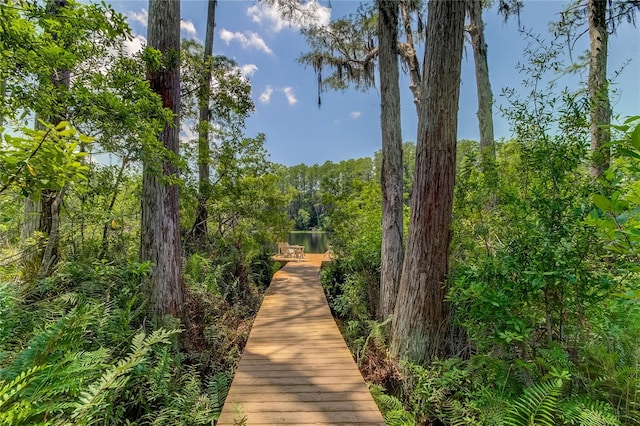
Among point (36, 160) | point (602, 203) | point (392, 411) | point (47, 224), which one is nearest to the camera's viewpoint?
point (602, 203)

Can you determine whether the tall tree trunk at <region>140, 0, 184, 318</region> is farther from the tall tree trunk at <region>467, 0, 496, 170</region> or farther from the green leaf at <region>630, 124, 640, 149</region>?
the tall tree trunk at <region>467, 0, 496, 170</region>

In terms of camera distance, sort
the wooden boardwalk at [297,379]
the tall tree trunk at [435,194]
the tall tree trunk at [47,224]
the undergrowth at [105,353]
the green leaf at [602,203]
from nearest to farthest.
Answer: the green leaf at [602,203] < the undergrowth at [105,353] < the wooden boardwalk at [297,379] < the tall tree trunk at [435,194] < the tall tree trunk at [47,224]

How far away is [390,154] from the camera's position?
16.1 ft

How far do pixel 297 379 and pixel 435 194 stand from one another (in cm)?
260

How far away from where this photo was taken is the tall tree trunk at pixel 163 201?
3.80 m

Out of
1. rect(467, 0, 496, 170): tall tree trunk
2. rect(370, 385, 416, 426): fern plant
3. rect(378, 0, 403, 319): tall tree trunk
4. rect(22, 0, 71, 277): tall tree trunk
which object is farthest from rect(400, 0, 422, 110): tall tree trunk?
rect(22, 0, 71, 277): tall tree trunk

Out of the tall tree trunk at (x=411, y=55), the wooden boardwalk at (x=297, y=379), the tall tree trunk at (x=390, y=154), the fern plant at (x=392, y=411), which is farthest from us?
the tall tree trunk at (x=411, y=55)

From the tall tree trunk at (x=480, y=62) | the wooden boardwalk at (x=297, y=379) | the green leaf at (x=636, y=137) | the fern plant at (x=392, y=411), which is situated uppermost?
the tall tree trunk at (x=480, y=62)

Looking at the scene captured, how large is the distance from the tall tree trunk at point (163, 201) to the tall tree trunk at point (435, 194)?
3.20 metres

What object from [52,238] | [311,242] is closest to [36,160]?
[52,238]

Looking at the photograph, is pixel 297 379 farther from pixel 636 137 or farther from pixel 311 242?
pixel 311 242

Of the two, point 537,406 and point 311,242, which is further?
point 311,242

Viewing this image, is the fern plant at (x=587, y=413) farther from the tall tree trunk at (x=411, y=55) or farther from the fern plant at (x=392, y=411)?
the tall tree trunk at (x=411, y=55)

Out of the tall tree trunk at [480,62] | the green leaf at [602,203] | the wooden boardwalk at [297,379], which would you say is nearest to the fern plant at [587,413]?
the wooden boardwalk at [297,379]
